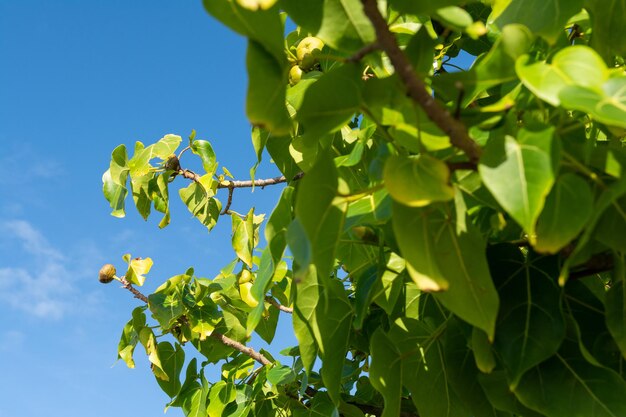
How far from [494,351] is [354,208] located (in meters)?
0.28

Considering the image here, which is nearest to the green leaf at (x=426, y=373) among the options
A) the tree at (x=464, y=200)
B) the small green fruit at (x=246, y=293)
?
the tree at (x=464, y=200)

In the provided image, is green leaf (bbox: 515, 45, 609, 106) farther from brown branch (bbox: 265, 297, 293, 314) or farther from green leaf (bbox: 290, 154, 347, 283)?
brown branch (bbox: 265, 297, 293, 314)

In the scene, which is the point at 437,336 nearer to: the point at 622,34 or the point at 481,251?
the point at 481,251

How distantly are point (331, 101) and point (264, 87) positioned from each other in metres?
0.09

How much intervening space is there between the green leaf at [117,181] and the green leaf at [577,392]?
6.20 ft

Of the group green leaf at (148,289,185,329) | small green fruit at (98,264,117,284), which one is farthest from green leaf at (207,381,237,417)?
small green fruit at (98,264,117,284)

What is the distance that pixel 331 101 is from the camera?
74cm

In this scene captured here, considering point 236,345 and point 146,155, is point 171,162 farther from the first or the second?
point 236,345

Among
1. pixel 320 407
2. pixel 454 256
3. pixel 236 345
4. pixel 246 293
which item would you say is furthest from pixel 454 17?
pixel 236 345

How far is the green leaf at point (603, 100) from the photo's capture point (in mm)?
649

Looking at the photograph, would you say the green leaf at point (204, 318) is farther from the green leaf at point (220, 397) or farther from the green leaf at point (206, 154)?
the green leaf at point (206, 154)

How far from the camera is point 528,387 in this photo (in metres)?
0.95

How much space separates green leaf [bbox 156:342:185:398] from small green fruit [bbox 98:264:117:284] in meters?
0.30

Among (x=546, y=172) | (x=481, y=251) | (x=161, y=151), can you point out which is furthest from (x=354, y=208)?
(x=161, y=151)
